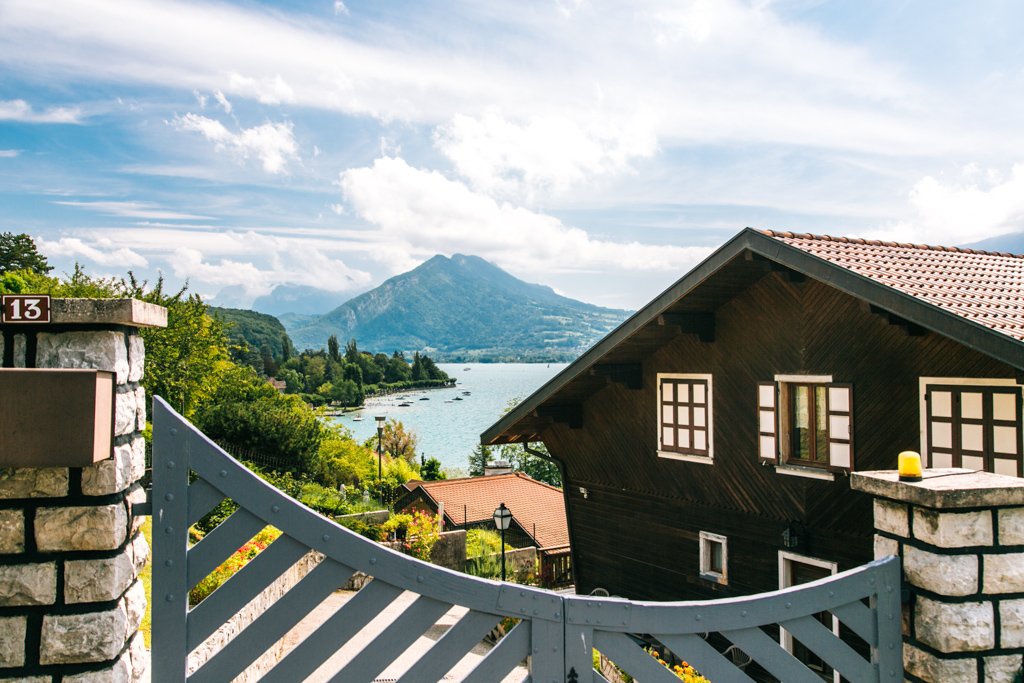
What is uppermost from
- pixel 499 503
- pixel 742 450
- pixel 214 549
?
pixel 214 549

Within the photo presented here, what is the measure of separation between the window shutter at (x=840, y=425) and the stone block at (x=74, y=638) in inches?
328

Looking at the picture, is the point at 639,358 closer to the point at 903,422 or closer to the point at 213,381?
the point at 903,422

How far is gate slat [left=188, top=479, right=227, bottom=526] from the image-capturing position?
2.65 metres

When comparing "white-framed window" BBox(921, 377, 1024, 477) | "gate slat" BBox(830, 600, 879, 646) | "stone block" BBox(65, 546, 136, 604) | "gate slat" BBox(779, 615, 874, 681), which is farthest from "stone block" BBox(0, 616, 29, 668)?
"white-framed window" BBox(921, 377, 1024, 477)

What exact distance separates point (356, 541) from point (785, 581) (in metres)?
8.68

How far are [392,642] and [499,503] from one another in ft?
58.8

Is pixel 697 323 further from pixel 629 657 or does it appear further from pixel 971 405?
pixel 629 657

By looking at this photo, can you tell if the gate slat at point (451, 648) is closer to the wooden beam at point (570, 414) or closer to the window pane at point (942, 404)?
the window pane at point (942, 404)

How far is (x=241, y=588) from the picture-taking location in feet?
8.84

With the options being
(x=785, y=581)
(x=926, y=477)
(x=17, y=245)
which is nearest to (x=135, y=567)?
(x=926, y=477)

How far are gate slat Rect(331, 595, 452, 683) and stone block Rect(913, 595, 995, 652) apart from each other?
199 cm

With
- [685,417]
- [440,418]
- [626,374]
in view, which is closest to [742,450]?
[685,417]

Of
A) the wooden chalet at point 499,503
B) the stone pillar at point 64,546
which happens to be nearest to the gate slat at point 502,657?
the stone pillar at point 64,546

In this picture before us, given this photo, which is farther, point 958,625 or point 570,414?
point 570,414
